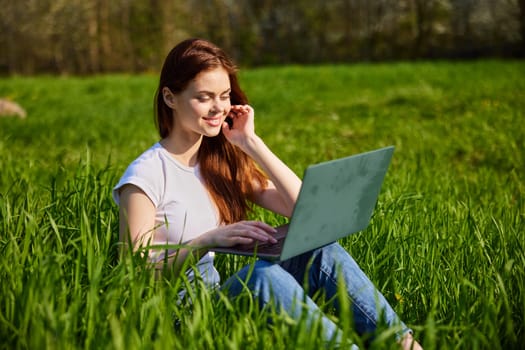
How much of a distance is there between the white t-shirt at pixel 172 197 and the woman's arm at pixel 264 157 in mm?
216

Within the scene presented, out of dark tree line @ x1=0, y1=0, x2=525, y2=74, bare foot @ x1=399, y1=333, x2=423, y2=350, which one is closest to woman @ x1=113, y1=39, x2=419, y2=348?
bare foot @ x1=399, y1=333, x2=423, y2=350

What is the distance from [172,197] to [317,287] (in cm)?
57

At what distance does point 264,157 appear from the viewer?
2.39 m

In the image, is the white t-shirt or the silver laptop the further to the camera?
the white t-shirt

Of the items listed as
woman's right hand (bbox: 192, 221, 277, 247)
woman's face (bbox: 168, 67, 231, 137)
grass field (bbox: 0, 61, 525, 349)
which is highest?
woman's face (bbox: 168, 67, 231, 137)

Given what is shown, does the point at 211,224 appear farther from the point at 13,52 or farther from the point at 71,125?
the point at 13,52

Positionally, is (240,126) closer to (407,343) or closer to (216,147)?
(216,147)

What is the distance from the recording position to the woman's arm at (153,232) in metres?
2.05

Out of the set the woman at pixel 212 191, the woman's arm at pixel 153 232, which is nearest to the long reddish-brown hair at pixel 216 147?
the woman at pixel 212 191

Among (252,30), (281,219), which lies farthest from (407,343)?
(252,30)

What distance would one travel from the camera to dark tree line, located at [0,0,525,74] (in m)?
18.7

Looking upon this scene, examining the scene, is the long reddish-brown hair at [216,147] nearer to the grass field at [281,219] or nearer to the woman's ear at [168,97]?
the woman's ear at [168,97]

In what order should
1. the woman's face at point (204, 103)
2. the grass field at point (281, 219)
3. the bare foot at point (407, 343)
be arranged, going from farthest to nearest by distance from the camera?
the woman's face at point (204, 103) < the bare foot at point (407, 343) < the grass field at point (281, 219)

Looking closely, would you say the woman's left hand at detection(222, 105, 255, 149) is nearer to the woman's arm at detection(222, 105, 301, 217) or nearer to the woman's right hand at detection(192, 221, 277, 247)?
the woman's arm at detection(222, 105, 301, 217)
